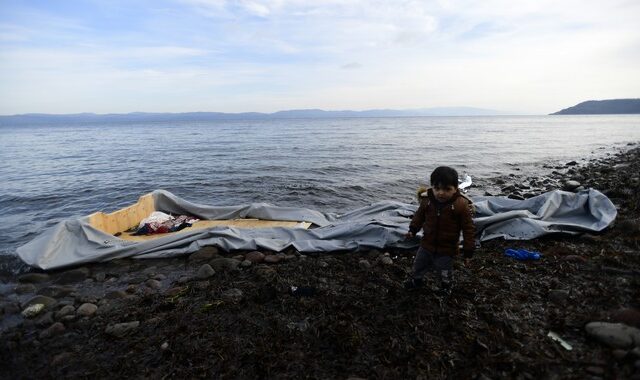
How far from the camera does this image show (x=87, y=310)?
5535mm

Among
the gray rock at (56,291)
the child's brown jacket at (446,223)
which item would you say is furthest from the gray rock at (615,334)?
the gray rock at (56,291)

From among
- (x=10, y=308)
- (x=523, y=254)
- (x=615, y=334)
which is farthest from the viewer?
(x=523, y=254)

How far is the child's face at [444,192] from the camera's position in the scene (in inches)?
186

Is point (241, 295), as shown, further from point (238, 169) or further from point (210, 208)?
point (238, 169)

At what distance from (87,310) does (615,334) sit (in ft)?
21.9

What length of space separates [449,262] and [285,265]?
3039 mm

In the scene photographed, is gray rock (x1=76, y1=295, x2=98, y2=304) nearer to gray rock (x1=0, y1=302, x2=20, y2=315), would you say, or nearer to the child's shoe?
gray rock (x1=0, y1=302, x2=20, y2=315)

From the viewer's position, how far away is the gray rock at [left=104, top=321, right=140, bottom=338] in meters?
4.80

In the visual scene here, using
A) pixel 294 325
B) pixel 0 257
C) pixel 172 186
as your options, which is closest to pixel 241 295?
pixel 294 325

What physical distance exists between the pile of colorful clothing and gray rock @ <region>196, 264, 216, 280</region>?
10.1 feet

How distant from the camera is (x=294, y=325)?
4711 millimetres

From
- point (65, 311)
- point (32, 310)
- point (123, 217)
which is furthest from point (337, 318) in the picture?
point (123, 217)

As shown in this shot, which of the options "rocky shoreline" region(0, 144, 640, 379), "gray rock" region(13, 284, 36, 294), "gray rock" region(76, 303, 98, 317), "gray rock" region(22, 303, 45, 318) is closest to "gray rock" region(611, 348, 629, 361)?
"rocky shoreline" region(0, 144, 640, 379)

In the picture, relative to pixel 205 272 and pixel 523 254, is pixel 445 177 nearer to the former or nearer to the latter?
pixel 523 254
